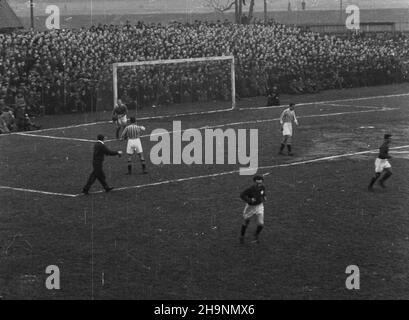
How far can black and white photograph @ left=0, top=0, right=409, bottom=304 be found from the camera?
61.1 ft

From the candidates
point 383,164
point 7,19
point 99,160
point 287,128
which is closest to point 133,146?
point 99,160

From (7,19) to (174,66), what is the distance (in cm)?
1098

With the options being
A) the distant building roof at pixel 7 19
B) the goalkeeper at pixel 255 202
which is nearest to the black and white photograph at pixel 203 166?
the goalkeeper at pixel 255 202

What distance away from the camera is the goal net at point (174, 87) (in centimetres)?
4488

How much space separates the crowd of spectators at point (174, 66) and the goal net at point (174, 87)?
58mm

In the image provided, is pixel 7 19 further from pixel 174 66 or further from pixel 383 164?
pixel 383 164

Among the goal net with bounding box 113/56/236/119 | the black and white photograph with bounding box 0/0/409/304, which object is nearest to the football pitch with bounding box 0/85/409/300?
the black and white photograph with bounding box 0/0/409/304

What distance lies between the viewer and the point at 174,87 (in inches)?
1833

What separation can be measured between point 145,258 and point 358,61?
139ft

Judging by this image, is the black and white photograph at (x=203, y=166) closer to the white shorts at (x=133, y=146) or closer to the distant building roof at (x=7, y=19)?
the white shorts at (x=133, y=146)

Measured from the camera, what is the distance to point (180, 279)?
18359 millimetres

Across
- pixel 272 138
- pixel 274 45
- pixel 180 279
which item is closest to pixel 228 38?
pixel 274 45

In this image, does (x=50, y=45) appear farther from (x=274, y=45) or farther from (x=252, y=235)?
(x=252, y=235)

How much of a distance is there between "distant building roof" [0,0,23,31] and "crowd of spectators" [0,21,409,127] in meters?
4.53
